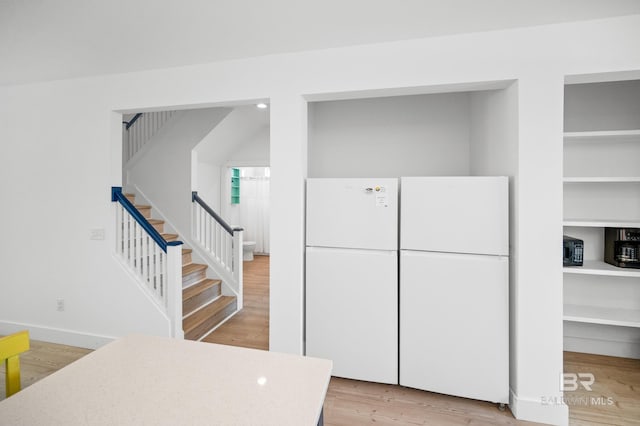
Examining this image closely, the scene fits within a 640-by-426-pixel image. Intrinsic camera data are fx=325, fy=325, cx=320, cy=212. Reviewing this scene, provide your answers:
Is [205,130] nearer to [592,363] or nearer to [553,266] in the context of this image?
[553,266]

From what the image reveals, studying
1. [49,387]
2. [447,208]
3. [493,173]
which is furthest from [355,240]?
[49,387]

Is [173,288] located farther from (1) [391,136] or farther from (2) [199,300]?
(1) [391,136]

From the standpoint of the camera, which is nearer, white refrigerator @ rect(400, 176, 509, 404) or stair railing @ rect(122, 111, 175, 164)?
white refrigerator @ rect(400, 176, 509, 404)

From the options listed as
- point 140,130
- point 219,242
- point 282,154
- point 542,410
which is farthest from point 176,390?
point 140,130

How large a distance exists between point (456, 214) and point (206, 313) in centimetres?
273

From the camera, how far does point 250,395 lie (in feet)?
3.20

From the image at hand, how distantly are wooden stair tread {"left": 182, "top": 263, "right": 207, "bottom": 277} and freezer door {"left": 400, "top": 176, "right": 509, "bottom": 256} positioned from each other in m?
2.67

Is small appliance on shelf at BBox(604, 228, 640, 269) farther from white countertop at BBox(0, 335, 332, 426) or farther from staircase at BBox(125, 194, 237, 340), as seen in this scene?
staircase at BBox(125, 194, 237, 340)

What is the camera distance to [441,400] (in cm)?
226

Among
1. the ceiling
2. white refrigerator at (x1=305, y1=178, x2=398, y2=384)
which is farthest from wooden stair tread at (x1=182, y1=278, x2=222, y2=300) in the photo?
the ceiling

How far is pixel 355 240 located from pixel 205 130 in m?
2.84

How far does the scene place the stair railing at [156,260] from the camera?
2.85 m

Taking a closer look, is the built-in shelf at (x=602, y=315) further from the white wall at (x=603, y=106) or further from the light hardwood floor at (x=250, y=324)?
the light hardwood floor at (x=250, y=324)

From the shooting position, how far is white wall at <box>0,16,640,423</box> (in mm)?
2034
